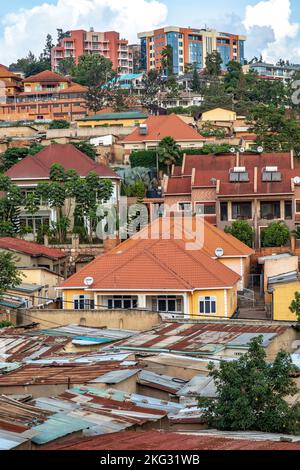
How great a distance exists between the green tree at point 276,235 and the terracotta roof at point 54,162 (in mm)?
8623

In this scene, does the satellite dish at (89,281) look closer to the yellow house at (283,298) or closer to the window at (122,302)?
the window at (122,302)

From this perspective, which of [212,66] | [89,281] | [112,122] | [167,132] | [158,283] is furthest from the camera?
[212,66]

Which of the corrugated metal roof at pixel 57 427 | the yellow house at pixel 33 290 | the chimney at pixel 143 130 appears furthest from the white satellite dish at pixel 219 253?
the chimney at pixel 143 130

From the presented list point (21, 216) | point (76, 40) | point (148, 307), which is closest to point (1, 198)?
point (21, 216)

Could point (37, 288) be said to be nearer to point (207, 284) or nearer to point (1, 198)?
point (207, 284)

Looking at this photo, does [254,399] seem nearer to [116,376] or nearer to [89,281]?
[116,376]

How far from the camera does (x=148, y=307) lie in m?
30.7

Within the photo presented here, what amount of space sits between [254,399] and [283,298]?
15170mm

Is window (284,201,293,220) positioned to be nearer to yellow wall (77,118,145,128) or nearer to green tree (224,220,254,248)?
green tree (224,220,254,248)

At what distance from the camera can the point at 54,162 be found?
157ft

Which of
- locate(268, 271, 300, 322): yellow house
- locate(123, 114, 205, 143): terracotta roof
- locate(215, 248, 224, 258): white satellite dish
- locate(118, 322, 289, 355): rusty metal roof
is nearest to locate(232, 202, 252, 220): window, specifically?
locate(215, 248, 224, 258): white satellite dish

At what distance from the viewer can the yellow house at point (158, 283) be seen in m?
30.6

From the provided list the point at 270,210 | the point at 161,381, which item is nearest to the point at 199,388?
the point at 161,381
